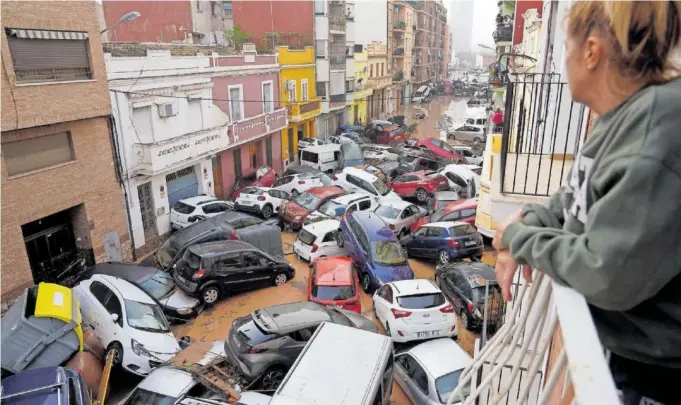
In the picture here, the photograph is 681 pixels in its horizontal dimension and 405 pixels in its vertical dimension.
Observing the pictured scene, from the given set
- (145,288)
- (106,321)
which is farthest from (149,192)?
(106,321)

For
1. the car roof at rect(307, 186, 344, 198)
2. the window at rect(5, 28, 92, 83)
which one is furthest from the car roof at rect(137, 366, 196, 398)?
the car roof at rect(307, 186, 344, 198)

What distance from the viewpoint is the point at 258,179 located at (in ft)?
73.9

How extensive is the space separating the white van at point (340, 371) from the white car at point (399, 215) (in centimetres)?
914

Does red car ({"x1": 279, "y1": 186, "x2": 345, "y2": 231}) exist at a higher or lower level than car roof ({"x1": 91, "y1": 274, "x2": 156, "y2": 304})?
lower

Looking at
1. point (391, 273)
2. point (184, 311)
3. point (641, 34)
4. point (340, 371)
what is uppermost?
point (641, 34)

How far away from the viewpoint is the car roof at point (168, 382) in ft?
24.3

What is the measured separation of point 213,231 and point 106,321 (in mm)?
4946

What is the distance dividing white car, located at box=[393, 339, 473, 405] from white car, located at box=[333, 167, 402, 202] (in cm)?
1048

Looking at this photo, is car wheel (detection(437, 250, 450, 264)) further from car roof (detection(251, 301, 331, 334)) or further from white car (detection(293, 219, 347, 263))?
car roof (detection(251, 301, 331, 334))

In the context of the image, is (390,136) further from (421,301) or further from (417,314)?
(417,314)

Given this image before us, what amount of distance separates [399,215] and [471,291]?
5997 millimetres

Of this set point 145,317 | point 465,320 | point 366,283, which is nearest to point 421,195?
point 366,283

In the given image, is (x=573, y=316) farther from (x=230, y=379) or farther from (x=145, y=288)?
(x=145, y=288)

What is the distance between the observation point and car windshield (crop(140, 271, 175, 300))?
1133 centimetres
